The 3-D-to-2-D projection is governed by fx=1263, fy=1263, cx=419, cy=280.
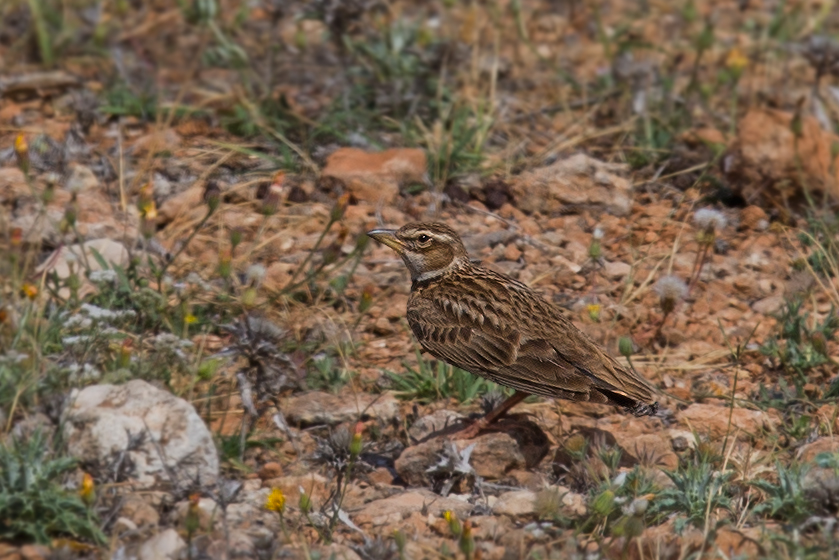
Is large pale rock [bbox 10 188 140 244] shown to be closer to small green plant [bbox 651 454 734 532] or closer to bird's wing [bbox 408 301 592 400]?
bird's wing [bbox 408 301 592 400]

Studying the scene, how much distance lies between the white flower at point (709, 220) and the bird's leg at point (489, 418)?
154 cm

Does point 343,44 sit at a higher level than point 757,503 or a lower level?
higher

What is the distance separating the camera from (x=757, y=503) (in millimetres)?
4977

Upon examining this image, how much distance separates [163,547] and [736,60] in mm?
5830

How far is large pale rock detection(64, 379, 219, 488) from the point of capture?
4.88 meters

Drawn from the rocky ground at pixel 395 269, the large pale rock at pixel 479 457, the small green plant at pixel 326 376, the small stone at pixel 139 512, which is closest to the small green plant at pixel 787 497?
the rocky ground at pixel 395 269

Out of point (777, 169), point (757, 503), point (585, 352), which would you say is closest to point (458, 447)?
point (585, 352)

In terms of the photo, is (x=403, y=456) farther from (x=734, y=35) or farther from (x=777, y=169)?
(x=734, y=35)

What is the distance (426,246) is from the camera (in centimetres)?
609

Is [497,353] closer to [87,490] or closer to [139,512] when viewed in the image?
[139,512]

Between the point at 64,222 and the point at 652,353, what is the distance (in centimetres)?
300

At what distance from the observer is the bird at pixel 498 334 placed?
534 centimetres

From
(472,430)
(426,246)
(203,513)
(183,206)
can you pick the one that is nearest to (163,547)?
(203,513)

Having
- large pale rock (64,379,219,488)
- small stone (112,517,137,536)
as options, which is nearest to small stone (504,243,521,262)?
large pale rock (64,379,219,488)
